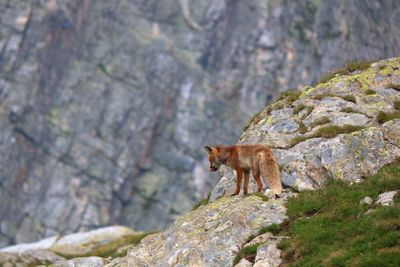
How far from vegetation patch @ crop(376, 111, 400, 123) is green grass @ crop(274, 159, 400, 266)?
4508 mm

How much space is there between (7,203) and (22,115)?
3500 cm

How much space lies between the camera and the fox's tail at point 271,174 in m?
22.0

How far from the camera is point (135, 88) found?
17912cm

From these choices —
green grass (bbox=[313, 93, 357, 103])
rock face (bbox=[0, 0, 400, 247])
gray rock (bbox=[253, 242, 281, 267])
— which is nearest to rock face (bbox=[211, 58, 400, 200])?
green grass (bbox=[313, 93, 357, 103])

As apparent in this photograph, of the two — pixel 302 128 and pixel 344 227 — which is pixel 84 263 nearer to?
pixel 344 227

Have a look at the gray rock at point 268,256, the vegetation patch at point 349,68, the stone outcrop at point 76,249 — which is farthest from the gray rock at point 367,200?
the stone outcrop at point 76,249

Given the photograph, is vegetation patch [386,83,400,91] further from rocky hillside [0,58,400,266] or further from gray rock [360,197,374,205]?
gray rock [360,197,374,205]

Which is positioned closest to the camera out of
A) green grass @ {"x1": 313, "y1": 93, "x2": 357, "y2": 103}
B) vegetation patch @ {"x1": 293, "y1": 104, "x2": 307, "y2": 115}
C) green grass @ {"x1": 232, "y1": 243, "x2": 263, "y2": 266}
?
green grass @ {"x1": 232, "y1": 243, "x2": 263, "y2": 266}

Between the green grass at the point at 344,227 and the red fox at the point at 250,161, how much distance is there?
1549mm

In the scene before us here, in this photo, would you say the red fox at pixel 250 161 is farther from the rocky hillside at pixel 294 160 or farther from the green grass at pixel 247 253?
the green grass at pixel 247 253

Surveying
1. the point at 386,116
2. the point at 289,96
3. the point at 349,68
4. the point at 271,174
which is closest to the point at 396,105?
the point at 386,116

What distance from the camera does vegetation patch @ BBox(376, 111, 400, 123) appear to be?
82.7ft

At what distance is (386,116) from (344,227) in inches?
412

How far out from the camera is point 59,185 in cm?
17025
